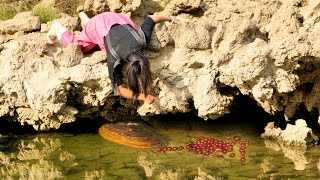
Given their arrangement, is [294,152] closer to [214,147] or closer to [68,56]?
[214,147]

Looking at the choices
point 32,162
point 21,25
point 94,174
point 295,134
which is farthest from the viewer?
point 21,25

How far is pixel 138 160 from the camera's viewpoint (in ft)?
16.7

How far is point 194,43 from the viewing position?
528 centimetres

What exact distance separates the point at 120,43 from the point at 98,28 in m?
0.38

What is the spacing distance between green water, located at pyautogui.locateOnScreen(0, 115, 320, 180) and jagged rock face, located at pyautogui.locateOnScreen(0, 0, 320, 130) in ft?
0.98

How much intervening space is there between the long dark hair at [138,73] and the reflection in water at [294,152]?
1.52 m

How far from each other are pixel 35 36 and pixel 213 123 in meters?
2.24

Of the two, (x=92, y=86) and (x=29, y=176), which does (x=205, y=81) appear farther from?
(x=29, y=176)

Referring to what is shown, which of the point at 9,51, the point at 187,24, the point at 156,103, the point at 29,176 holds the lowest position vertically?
the point at 29,176

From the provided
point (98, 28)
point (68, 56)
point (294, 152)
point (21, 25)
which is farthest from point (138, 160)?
point (21, 25)

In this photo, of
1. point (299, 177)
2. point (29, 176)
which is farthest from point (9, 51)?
point (299, 177)

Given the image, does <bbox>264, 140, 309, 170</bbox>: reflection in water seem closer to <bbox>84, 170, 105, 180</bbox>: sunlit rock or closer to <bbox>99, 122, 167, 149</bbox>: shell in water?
<bbox>99, 122, 167, 149</bbox>: shell in water

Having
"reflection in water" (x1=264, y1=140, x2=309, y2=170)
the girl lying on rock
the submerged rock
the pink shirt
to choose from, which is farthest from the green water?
the pink shirt

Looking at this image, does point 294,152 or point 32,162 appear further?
point 294,152
